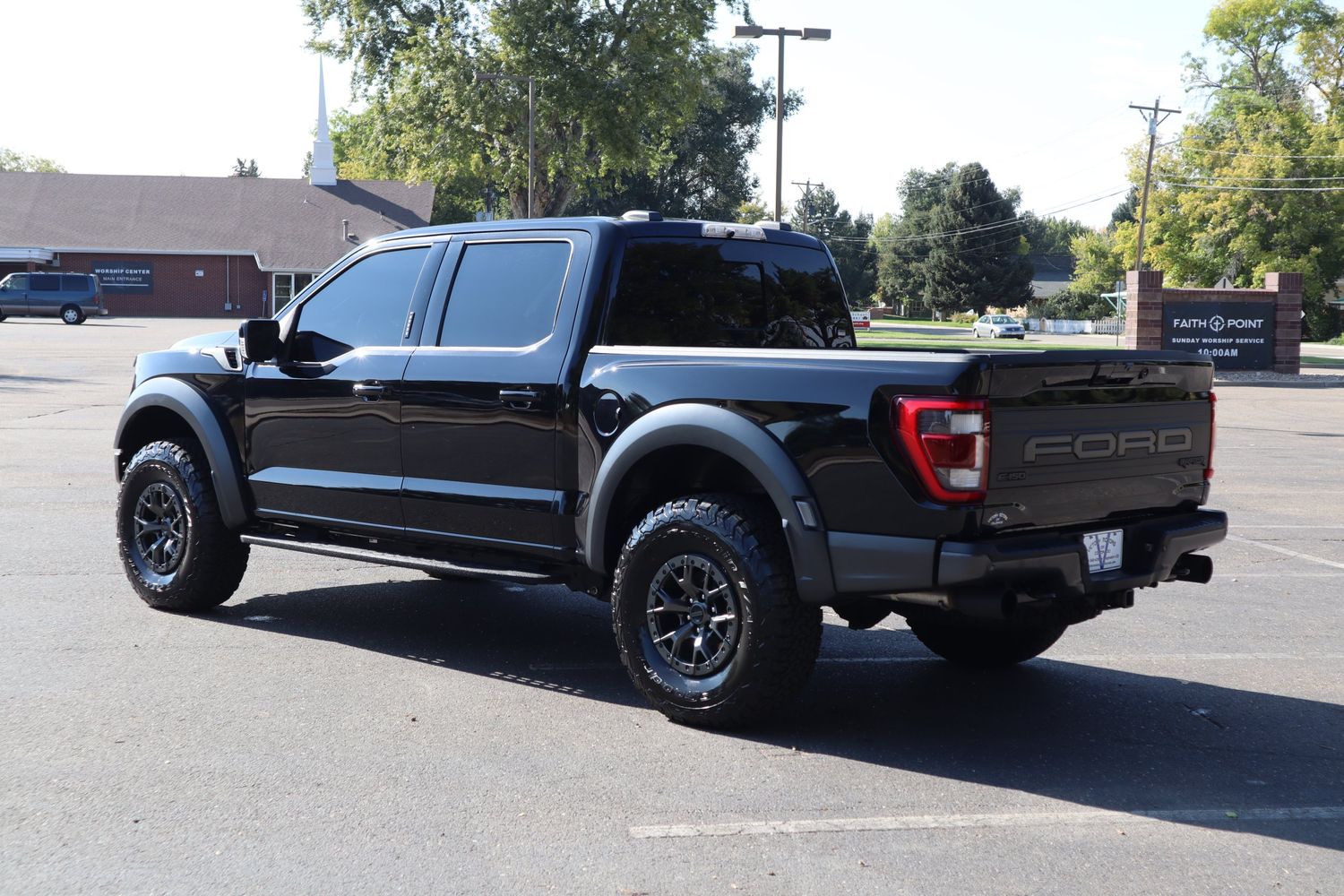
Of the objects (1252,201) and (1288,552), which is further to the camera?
(1252,201)

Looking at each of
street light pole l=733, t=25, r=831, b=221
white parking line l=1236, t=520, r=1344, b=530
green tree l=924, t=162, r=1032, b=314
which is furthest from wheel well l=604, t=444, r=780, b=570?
green tree l=924, t=162, r=1032, b=314

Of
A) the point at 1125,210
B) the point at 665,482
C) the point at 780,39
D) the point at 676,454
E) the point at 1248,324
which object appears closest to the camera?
the point at 676,454

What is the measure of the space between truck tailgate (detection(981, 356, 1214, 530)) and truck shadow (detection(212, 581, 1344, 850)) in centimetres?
88

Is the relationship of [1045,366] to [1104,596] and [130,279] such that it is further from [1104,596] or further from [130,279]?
[130,279]

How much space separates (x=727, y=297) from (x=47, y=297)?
5429 cm

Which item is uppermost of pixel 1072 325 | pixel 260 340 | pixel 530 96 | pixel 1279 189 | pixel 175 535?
pixel 530 96

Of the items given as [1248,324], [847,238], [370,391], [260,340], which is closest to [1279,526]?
[370,391]

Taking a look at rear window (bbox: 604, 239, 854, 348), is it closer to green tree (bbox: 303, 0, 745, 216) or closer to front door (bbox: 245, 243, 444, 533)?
front door (bbox: 245, 243, 444, 533)

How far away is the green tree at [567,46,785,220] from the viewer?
7406 centimetres

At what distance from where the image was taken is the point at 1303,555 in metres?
9.41

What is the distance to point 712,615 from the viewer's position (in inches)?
202

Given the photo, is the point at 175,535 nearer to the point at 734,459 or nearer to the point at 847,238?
the point at 734,459

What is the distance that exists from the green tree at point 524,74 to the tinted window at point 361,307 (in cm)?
3891

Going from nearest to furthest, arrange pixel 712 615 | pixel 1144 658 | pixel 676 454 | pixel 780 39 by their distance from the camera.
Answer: pixel 712 615 < pixel 676 454 < pixel 1144 658 < pixel 780 39
